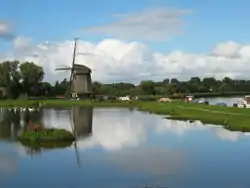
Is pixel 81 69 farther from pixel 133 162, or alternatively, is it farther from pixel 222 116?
pixel 133 162

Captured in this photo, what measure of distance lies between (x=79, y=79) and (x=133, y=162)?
312 feet

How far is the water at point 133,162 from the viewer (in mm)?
22448

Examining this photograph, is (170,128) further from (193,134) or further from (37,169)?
(37,169)

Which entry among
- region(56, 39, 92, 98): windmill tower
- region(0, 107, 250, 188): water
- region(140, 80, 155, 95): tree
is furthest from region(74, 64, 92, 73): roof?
region(0, 107, 250, 188): water

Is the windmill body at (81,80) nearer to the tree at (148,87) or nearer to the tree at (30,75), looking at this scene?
the tree at (30,75)

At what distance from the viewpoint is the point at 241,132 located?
150 feet

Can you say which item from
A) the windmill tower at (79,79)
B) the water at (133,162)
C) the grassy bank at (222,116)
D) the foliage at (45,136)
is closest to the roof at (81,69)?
the windmill tower at (79,79)

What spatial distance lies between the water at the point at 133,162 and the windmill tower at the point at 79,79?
78.0 m

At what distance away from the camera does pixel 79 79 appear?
122000 mm

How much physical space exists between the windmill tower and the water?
256 feet

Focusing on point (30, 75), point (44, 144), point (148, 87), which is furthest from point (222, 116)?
point (148, 87)

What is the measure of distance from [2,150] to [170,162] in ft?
42.7

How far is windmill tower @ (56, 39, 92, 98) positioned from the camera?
122 meters

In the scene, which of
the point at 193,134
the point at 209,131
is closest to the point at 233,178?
the point at 193,134
